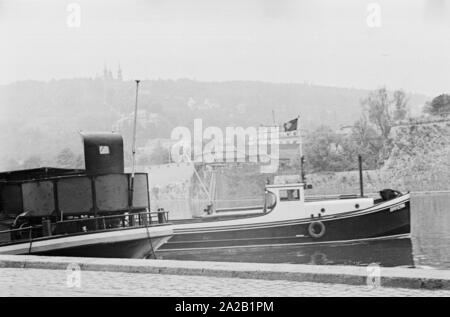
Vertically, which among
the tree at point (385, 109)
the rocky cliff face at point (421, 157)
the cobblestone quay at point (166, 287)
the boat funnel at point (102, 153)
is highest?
the tree at point (385, 109)

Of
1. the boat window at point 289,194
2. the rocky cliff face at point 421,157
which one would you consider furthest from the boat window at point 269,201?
the rocky cliff face at point 421,157

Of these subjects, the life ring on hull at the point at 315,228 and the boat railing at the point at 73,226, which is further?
the life ring on hull at the point at 315,228

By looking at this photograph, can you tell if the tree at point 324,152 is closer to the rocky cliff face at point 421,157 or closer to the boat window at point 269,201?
the rocky cliff face at point 421,157

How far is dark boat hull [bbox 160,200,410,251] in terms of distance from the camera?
105 ft

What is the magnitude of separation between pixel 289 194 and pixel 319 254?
324 centimetres

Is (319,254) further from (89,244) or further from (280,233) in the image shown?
(89,244)

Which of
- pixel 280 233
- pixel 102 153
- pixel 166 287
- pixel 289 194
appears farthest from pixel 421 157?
pixel 166 287

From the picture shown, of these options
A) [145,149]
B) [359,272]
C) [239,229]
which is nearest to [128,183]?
[239,229]

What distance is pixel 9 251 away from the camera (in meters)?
20.5

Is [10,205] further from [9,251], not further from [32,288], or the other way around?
[32,288]

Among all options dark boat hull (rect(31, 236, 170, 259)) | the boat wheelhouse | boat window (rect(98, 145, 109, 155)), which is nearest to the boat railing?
the boat wheelhouse

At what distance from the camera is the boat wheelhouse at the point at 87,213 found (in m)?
20.5

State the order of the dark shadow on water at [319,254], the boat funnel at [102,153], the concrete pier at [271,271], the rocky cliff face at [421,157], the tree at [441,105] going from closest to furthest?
the concrete pier at [271,271]
the boat funnel at [102,153]
the dark shadow on water at [319,254]
the rocky cliff face at [421,157]
the tree at [441,105]

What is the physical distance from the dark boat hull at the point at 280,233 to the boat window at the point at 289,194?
110 centimetres
